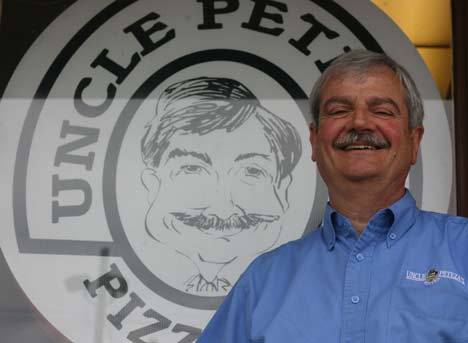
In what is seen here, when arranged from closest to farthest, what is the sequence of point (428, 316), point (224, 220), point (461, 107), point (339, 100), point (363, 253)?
point (428, 316) < point (363, 253) < point (339, 100) < point (461, 107) < point (224, 220)

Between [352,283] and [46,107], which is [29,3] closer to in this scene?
[46,107]

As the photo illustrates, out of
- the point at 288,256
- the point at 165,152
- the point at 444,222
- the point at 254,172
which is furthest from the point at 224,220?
the point at 444,222

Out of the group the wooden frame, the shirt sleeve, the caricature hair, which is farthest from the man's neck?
the caricature hair

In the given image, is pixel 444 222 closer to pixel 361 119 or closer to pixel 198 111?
pixel 361 119

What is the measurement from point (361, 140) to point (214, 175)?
32.5 inches

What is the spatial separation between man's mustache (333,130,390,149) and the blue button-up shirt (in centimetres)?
12

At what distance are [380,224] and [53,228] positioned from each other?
115 cm

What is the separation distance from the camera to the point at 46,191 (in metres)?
2.29

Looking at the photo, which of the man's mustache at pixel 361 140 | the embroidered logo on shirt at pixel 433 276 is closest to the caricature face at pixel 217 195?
the man's mustache at pixel 361 140

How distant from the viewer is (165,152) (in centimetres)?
229

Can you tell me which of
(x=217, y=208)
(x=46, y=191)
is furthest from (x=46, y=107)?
(x=217, y=208)

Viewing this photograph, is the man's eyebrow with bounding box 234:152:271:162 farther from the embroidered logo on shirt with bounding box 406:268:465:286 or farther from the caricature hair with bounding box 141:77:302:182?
the embroidered logo on shirt with bounding box 406:268:465:286

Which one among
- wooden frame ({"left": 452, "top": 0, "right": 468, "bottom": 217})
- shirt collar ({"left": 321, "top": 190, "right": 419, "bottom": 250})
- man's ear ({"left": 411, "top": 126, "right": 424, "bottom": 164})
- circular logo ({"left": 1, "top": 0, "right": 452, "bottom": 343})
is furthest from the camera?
circular logo ({"left": 1, "top": 0, "right": 452, "bottom": 343})

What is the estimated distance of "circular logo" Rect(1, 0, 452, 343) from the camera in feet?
7.25
